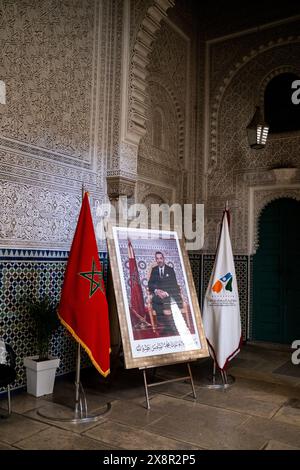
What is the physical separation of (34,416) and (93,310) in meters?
0.95

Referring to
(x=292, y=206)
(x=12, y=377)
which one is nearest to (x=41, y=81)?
(x=12, y=377)

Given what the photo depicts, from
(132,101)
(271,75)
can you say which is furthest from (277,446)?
(271,75)

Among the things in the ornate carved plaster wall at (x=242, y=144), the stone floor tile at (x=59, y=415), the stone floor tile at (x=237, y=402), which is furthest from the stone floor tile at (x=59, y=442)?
the ornate carved plaster wall at (x=242, y=144)

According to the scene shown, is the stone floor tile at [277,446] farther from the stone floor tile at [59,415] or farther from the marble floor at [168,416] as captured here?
the stone floor tile at [59,415]

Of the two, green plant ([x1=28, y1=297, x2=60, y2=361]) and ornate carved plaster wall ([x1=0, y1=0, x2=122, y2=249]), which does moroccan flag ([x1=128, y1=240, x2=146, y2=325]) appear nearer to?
green plant ([x1=28, y1=297, x2=60, y2=361])

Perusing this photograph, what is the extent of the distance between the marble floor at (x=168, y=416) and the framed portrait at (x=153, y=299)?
41cm

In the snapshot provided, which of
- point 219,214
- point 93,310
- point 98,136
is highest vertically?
point 98,136

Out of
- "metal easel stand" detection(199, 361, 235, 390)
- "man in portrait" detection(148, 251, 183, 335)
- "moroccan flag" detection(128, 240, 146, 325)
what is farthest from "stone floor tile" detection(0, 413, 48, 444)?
"metal easel stand" detection(199, 361, 235, 390)

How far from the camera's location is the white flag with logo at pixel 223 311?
4367 mm

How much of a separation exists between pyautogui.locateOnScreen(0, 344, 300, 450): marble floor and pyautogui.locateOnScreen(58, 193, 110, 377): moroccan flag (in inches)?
19.6

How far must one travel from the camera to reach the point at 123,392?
4035mm

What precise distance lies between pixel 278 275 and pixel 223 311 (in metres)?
2.23

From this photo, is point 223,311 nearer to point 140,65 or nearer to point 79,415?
point 79,415
